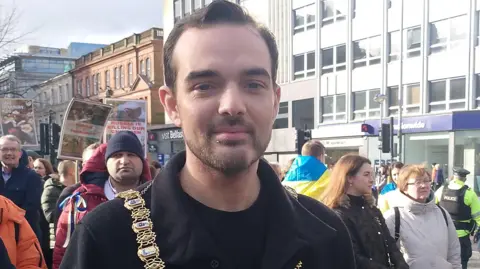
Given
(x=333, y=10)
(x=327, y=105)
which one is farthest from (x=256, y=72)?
(x=333, y=10)

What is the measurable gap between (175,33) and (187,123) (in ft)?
1.16

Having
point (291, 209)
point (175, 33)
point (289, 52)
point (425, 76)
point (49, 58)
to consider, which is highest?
point (49, 58)

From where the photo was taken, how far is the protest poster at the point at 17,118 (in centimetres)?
888

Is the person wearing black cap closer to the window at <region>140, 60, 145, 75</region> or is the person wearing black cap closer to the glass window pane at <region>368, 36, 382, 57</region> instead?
the glass window pane at <region>368, 36, 382, 57</region>

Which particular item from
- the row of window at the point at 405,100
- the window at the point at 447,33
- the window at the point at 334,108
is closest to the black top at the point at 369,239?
the row of window at the point at 405,100

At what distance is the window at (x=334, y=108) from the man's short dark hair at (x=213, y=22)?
26.2 m

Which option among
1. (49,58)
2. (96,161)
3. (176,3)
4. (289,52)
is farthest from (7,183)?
(49,58)

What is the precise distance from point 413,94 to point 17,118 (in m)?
20.6

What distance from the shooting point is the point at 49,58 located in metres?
68.1

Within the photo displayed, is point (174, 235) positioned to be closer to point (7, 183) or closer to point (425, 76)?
point (7, 183)

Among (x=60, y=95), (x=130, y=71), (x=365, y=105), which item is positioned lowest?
(x=365, y=105)

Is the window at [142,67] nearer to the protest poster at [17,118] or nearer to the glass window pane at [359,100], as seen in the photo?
the glass window pane at [359,100]

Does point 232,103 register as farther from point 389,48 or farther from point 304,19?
point 304,19

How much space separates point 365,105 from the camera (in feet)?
86.6
